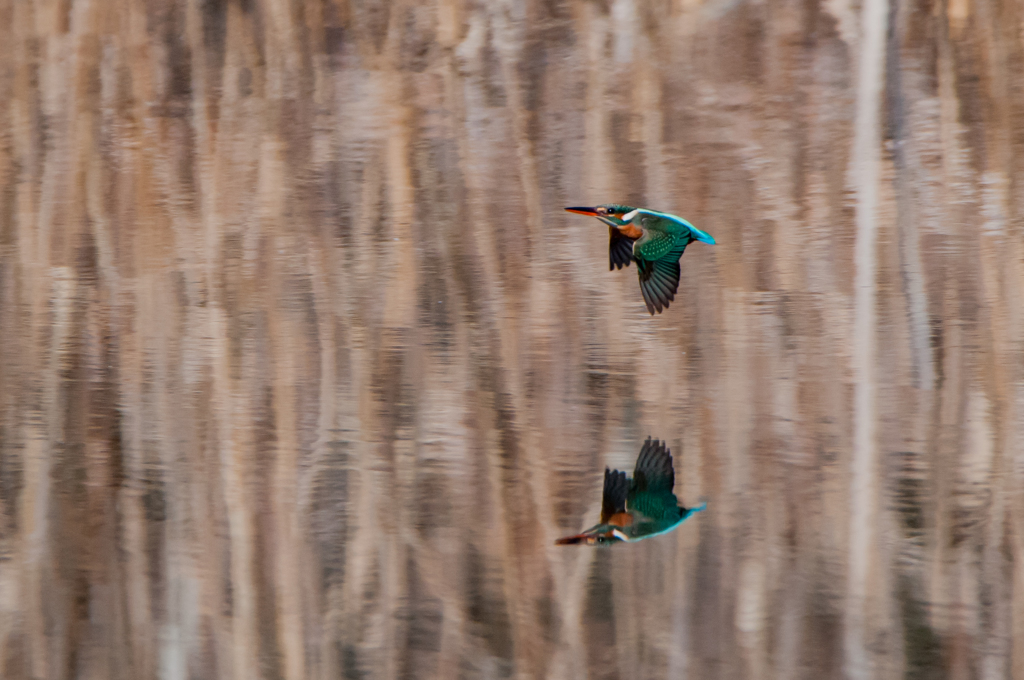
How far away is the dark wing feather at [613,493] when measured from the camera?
64 centimetres

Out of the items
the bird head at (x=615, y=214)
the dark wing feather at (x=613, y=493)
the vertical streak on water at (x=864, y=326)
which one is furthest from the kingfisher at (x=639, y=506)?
the bird head at (x=615, y=214)

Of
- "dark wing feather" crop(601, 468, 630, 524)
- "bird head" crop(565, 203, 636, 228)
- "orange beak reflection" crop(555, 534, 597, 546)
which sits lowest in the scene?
"orange beak reflection" crop(555, 534, 597, 546)

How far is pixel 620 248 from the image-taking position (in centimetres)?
78

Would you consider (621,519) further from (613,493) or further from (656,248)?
(656,248)

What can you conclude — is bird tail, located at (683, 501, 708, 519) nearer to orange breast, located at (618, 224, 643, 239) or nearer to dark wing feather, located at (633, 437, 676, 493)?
dark wing feather, located at (633, 437, 676, 493)

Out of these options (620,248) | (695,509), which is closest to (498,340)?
(620,248)

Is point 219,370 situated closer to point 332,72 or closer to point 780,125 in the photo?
point 332,72

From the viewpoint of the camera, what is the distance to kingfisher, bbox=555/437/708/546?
0.62 meters

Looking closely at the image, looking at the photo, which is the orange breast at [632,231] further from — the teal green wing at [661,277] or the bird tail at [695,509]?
the bird tail at [695,509]

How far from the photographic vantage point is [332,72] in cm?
99

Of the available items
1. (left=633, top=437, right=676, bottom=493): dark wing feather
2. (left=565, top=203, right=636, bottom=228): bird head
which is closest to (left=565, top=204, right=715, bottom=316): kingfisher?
(left=565, top=203, right=636, bottom=228): bird head

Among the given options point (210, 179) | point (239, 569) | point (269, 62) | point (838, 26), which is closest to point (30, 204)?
point (210, 179)

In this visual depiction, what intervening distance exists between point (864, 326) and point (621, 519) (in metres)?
0.30

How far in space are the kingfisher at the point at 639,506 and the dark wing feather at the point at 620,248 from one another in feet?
0.60
